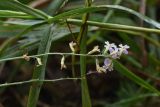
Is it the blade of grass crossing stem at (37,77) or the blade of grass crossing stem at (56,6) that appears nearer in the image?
the blade of grass crossing stem at (37,77)

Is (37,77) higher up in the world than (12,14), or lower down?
lower down

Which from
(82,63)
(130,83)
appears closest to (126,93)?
(130,83)

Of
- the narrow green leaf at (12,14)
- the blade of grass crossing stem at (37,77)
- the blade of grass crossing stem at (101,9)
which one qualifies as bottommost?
the blade of grass crossing stem at (37,77)

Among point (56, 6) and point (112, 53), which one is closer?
point (112, 53)

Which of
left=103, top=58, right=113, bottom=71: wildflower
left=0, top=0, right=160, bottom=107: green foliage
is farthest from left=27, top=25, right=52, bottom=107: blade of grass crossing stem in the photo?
left=103, top=58, right=113, bottom=71: wildflower

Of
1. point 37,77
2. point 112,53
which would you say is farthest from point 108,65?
point 37,77

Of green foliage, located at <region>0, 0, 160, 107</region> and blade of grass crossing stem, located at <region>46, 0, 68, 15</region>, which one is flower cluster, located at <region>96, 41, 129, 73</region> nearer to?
green foliage, located at <region>0, 0, 160, 107</region>

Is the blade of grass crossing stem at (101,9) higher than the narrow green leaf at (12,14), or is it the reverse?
the narrow green leaf at (12,14)

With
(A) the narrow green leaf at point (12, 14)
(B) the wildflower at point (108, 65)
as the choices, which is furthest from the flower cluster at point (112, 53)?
(A) the narrow green leaf at point (12, 14)

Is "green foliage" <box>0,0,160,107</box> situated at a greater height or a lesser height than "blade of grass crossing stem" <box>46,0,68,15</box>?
lesser

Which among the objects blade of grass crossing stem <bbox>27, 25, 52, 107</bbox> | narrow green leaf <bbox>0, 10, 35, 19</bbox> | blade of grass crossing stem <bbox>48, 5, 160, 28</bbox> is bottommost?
blade of grass crossing stem <bbox>27, 25, 52, 107</bbox>

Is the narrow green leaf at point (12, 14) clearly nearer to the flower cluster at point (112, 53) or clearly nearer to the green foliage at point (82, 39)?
the green foliage at point (82, 39)

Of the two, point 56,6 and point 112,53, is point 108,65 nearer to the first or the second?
point 112,53
